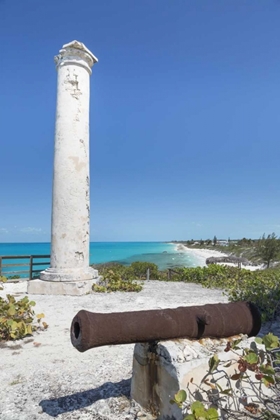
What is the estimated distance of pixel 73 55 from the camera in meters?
9.73

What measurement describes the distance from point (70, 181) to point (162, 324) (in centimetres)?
745

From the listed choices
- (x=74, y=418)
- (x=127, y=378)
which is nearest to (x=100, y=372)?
(x=127, y=378)

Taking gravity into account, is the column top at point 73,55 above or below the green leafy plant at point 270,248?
above

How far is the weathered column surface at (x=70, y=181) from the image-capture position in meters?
9.08

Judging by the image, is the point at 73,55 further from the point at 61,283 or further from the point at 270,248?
the point at 270,248

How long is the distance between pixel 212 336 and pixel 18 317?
3903 mm

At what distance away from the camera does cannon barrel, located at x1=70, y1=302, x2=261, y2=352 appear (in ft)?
7.55

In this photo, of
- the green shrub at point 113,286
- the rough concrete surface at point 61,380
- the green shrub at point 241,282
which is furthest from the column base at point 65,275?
the green shrub at point 241,282

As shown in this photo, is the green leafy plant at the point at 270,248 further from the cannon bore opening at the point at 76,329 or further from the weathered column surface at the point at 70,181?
the cannon bore opening at the point at 76,329

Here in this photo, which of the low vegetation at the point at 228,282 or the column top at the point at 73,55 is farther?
the column top at the point at 73,55

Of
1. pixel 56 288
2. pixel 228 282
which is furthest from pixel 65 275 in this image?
pixel 228 282

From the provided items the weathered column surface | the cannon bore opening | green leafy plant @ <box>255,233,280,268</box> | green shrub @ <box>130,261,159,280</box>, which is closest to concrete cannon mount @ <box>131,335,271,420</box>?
the cannon bore opening

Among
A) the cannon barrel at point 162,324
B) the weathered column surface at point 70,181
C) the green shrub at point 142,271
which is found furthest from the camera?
the green shrub at point 142,271

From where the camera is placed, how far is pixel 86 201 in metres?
9.66
